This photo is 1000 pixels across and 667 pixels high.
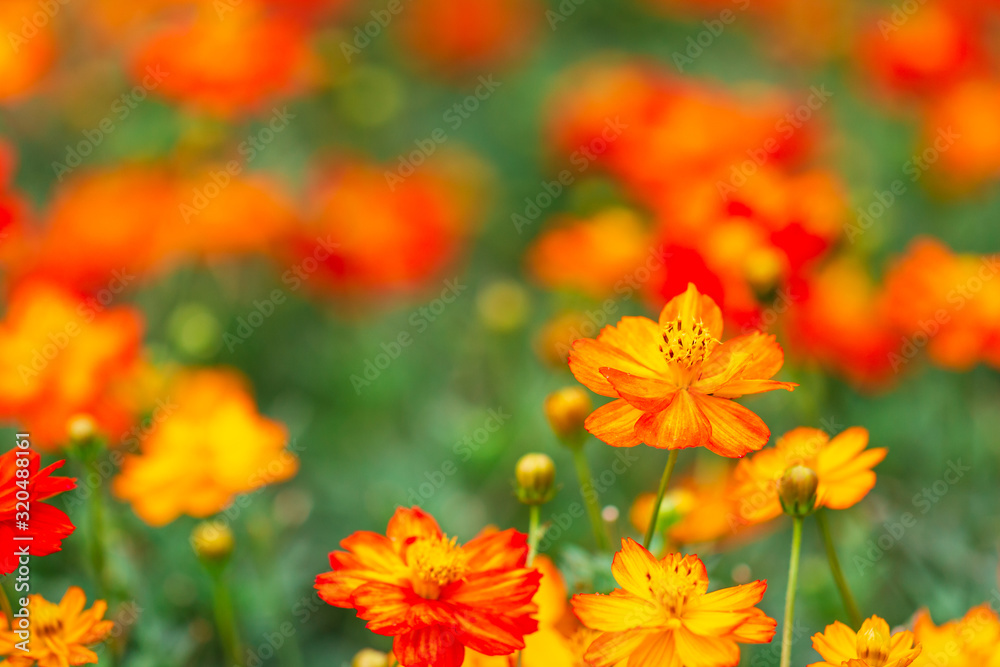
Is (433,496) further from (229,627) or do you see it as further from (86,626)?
(86,626)

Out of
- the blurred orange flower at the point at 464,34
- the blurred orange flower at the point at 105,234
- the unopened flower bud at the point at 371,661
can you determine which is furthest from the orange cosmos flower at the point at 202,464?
the blurred orange flower at the point at 464,34

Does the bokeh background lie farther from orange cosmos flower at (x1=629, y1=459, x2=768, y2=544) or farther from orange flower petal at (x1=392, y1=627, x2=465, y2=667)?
orange flower petal at (x1=392, y1=627, x2=465, y2=667)

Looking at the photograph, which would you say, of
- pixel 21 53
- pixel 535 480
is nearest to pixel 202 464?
pixel 535 480

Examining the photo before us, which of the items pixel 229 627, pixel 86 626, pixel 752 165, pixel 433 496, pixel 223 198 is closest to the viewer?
pixel 86 626

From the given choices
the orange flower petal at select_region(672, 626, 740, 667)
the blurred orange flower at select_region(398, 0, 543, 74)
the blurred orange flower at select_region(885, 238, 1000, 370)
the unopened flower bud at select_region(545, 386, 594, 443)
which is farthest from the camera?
the blurred orange flower at select_region(398, 0, 543, 74)

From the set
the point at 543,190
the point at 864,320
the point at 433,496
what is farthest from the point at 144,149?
the point at 864,320

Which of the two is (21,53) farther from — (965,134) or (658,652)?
(965,134)

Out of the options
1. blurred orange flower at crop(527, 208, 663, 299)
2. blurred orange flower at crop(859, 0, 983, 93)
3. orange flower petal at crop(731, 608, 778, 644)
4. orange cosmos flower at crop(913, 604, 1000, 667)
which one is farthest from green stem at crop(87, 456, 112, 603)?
blurred orange flower at crop(859, 0, 983, 93)
